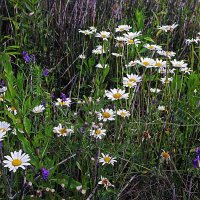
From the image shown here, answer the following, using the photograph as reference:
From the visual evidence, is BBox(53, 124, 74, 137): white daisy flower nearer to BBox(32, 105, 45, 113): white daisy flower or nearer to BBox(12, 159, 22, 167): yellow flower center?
BBox(32, 105, 45, 113): white daisy flower

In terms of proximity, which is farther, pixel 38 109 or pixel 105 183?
pixel 38 109

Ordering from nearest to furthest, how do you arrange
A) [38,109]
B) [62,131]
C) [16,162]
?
1. [16,162]
2. [62,131]
3. [38,109]

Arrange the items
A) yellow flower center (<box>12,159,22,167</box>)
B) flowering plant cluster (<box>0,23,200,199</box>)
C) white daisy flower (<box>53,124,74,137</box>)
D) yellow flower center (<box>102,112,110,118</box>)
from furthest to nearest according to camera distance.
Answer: yellow flower center (<box>102,112,110,118</box>) → white daisy flower (<box>53,124,74,137</box>) → flowering plant cluster (<box>0,23,200,199</box>) → yellow flower center (<box>12,159,22,167</box>)

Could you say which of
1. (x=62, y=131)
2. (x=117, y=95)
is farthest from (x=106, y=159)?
(x=117, y=95)

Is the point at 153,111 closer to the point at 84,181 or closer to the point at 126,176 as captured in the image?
the point at 126,176

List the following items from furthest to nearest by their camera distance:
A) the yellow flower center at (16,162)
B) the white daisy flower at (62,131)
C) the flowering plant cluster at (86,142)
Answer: the white daisy flower at (62,131) < the flowering plant cluster at (86,142) < the yellow flower center at (16,162)

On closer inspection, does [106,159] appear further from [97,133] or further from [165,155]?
[165,155]

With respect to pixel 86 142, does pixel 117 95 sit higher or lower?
higher

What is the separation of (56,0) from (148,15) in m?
0.75

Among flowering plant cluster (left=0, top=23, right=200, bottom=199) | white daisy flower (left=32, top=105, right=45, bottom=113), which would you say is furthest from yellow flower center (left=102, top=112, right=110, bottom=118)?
white daisy flower (left=32, top=105, right=45, bottom=113)

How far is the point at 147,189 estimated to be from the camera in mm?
1851

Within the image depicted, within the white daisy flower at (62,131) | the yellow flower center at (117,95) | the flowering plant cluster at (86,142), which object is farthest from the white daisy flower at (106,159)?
the yellow flower center at (117,95)

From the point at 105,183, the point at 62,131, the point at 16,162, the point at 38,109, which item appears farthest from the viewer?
the point at 38,109

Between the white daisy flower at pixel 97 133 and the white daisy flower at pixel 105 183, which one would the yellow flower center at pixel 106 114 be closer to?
the white daisy flower at pixel 97 133
